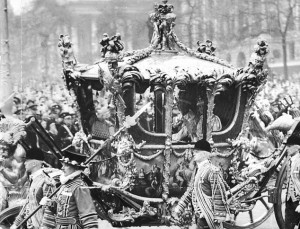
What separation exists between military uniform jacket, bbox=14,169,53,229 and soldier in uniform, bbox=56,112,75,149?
4.87 metres

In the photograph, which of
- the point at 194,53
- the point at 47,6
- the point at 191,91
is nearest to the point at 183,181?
the point at 191,91

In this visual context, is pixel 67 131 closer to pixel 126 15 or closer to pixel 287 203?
pixel 287 203

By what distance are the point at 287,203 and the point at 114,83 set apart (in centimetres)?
243

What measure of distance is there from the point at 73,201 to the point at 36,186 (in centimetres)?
99

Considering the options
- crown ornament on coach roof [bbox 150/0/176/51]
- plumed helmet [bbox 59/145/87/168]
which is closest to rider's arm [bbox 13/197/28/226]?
plumed helmet [bbox 59/145/87/168]

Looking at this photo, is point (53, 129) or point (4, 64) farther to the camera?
point (53, 129)

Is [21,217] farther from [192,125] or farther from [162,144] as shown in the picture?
[192,125]

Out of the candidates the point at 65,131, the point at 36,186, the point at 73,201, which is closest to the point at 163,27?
the point at 36,186

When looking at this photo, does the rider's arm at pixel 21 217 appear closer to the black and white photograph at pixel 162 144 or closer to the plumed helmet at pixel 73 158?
the black and white photograph at pixel 162 144

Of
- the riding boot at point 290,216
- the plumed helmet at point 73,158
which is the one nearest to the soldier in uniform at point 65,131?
the riding boot at point 290,216

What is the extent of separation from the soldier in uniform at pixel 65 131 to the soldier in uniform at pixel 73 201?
19.1 ft

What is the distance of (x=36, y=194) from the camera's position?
7.52 meters

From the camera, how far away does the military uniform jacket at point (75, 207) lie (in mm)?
6582

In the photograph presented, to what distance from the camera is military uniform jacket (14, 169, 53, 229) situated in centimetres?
750
